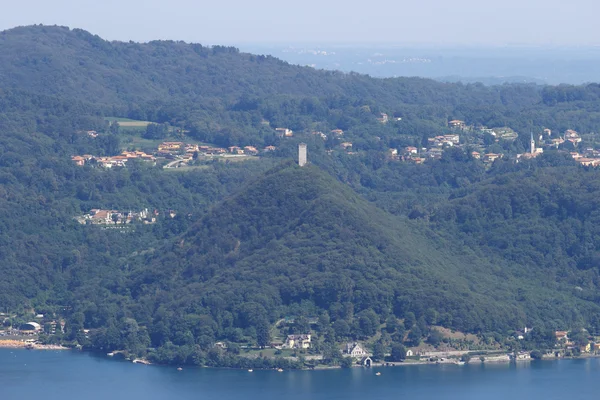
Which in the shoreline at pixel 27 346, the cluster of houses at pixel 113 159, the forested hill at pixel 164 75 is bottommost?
the shoreline at pixel 27 346

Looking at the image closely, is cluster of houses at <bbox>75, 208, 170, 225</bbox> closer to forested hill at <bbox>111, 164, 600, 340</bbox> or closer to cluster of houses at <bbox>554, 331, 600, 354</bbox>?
forested hill at <bbox>111, 164, 600, 340</bbox>

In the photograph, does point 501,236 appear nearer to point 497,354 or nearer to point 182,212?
point 497,354

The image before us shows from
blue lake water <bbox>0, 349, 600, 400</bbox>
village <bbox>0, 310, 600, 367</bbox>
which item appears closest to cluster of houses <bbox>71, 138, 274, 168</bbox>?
village <bbox>0, 310, 600, 367</bbox>

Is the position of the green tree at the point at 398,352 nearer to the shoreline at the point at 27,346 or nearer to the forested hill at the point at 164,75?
the shoreline at the point at 27,346

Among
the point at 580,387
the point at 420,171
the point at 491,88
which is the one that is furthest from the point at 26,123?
the point at 491,88

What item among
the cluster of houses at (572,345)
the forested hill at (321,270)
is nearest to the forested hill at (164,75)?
the forested hill at (321,270)

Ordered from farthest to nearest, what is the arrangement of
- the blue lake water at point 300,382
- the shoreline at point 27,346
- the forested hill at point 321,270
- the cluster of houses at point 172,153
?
the cluster of houses at point 172,153
the shoreline at point 27,346
the forested hill at point 321,270
the blue lake water at point 300,382
